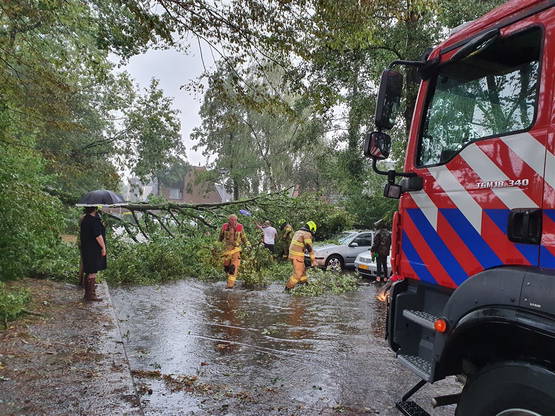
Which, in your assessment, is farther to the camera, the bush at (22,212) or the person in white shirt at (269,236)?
the person in white shirt at (269,236)

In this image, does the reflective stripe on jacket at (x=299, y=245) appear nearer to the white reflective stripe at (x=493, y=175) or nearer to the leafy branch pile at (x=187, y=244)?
the leafy branch pile at (x=187, y=244)

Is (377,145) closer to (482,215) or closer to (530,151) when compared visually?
(482,215)

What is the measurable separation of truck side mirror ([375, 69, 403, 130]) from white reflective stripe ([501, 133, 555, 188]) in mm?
839

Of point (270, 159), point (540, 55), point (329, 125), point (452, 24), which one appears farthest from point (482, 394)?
point (270, 159)

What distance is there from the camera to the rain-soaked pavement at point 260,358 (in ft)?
13.0

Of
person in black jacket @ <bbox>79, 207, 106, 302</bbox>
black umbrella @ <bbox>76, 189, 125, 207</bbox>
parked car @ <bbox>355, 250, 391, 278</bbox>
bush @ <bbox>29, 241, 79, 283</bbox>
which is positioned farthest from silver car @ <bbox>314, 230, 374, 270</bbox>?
person in black jacket @ <bbox>79, 207, 106, 302</bbox>

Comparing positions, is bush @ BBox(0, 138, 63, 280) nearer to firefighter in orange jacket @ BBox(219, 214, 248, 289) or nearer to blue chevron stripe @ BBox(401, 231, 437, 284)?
firefighter in orange jacket @ BBox(219, 214, 248, 289)

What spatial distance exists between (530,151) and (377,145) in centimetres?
107

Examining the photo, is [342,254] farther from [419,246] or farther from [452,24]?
[419,246]

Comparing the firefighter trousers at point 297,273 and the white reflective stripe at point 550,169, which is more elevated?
the white reflective stripe at point 550,169

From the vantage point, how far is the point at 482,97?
2705 millimetres

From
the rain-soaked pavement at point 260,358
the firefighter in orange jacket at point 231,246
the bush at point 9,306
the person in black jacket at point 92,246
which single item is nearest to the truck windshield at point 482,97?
the rain-soaked pavement at point 260,358

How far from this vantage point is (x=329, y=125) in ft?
70.9

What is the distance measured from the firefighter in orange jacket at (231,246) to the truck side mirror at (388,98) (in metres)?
7.24
